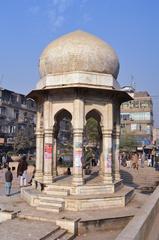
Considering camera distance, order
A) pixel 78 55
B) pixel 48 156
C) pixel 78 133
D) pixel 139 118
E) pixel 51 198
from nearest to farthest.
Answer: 1. pixel 51 198
2. pixel 78 133
3. pixel 78 55
4. pixel 48 156
5. pixel 139 118

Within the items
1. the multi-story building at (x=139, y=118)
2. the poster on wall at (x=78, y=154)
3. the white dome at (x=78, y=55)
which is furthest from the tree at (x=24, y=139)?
the poster on wall at (x=78, y=154)

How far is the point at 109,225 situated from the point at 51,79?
19.7ft

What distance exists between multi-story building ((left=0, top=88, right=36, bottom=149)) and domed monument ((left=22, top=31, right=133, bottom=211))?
40297 millimetres

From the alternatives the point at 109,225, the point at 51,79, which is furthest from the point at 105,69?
the point at 109,225

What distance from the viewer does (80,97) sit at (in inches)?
510

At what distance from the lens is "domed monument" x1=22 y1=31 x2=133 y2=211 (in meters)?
12.6

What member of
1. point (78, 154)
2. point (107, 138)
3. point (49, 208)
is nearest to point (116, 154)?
point (107, 138)

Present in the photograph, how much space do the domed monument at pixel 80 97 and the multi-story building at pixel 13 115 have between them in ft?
132

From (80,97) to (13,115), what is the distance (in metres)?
49.9

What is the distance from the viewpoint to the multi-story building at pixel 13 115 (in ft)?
189

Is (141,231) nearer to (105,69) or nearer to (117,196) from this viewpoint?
(117,196)

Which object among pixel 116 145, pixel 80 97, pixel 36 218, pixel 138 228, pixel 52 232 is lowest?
pixel 52 232

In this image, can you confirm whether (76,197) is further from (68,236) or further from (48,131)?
(48,131)

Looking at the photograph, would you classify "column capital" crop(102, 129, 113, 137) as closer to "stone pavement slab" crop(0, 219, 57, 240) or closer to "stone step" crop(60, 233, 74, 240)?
"stone pavement slab" crop(0, 219, 57, 240)
